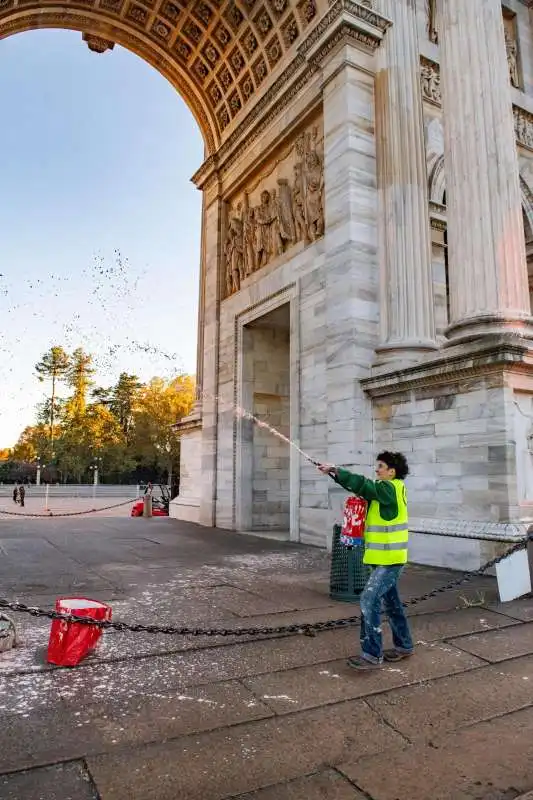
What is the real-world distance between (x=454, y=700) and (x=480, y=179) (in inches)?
360

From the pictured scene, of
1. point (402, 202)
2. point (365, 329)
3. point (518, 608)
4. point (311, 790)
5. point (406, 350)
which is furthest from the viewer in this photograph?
point (402, 202)

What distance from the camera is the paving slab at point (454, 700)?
3.32 metres

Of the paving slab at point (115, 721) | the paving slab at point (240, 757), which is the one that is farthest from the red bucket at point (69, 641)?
the paving slab at point (240, 757)

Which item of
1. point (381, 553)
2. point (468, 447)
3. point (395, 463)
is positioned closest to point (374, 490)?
point (395, 463)

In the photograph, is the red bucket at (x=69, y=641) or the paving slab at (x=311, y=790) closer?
the paving slab at (x=311, y=790)

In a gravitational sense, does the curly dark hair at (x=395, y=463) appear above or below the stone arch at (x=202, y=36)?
below

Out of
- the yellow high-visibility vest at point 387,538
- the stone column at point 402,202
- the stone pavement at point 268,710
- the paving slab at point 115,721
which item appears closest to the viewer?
the stone pavement at point 268,710

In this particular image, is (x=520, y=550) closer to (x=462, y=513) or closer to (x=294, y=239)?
(x=462, y=513)

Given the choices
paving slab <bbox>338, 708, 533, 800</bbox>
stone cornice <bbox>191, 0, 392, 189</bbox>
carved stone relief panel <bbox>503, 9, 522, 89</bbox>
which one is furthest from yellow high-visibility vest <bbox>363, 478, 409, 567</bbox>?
carved stone relief panel <bbox>503, 9, 522, 89</bbox>

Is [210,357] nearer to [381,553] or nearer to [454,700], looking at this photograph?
[381,553]

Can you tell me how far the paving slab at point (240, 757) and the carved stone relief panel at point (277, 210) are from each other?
1118 centimetres

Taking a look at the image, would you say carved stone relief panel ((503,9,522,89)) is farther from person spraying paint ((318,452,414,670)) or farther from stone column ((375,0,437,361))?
person spraying paint ((318,452,414,670))

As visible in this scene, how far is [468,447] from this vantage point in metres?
8.79

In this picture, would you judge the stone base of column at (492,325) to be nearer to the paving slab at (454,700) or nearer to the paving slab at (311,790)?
the paving slab at (454,700)
